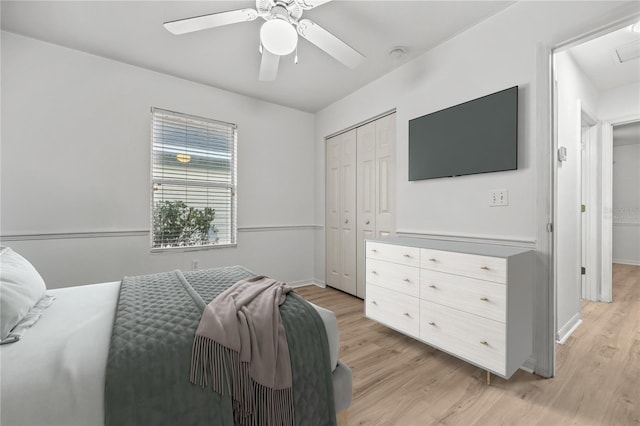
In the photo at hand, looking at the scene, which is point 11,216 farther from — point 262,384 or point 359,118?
point 359,118

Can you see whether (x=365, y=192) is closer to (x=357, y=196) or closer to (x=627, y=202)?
(x=357, y=196)

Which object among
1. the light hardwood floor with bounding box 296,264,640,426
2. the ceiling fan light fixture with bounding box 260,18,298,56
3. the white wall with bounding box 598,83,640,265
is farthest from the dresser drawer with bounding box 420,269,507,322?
the white wall with bounding box 598,83,640,265

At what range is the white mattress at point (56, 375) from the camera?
0.74 m

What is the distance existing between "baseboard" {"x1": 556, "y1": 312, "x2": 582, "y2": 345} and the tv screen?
1523mm

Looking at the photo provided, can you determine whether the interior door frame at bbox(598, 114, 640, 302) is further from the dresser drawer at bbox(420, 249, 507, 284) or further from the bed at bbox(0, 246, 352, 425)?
the bed at bbox(0, 246, 352, 425)

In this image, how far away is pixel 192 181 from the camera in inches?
125

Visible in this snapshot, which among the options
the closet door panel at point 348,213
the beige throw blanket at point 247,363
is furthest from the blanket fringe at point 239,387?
the closet door panel at point 348,213

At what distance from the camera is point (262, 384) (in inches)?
39.4

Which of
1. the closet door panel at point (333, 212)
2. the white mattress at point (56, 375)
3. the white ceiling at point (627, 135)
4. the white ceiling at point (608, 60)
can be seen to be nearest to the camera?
the white mattress at point (56, 375)

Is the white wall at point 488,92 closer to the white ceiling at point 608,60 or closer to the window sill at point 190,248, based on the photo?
the white ceiling at point 608,60

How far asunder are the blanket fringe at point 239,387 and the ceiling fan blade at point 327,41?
1813 mm

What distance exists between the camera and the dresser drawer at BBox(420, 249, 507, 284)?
1.63 meters

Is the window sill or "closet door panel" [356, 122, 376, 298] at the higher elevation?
"closet door panel" [356, 122, 376, 298]

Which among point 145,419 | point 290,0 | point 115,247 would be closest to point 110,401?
point 145,419
